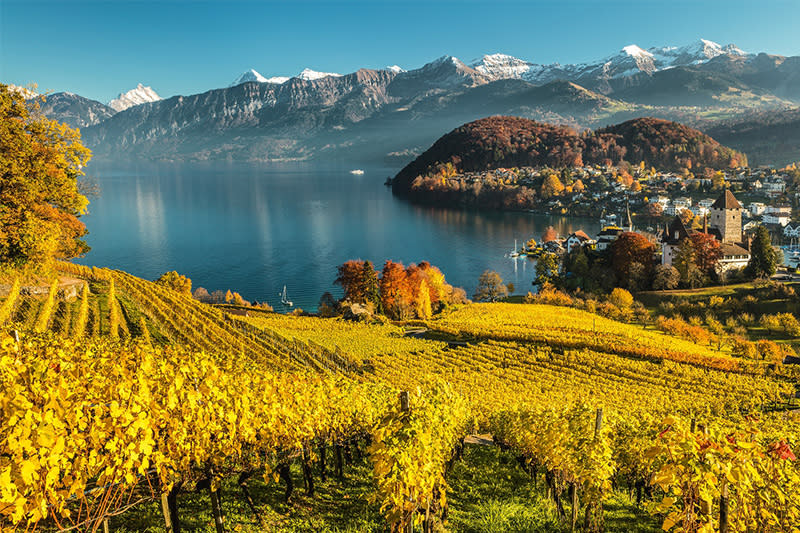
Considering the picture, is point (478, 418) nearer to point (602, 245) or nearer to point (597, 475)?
point (597, 475)

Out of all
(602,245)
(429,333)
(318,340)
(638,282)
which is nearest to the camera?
(318,340)

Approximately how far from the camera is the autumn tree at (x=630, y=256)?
2138 inches

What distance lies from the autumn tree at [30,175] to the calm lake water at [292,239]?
107 ft

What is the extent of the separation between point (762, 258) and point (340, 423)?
182ft

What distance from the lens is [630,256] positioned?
54844 mm

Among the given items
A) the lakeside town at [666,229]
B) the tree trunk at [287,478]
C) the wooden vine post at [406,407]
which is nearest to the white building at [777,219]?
the lakeside town at [666,229]

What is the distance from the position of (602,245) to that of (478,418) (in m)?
56.5

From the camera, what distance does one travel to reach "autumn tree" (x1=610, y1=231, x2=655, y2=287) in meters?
54.3

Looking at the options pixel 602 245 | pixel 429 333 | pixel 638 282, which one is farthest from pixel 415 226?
pixel 429 333

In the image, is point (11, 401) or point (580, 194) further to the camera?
point (580, 194)

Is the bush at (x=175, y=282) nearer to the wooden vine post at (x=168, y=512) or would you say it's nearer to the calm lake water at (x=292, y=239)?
the calm lake water at (x=292, y=239)

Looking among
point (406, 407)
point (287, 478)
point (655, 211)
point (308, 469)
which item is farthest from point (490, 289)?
point (655, 211)

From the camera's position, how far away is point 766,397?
2545 centimetres

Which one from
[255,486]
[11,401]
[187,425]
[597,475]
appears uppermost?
[11,401]
